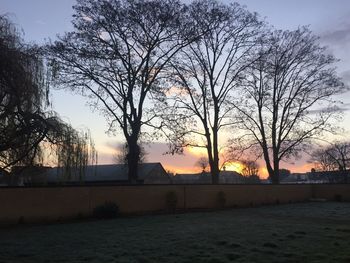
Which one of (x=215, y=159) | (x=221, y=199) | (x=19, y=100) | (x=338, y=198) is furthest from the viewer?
(x=338, y=198)

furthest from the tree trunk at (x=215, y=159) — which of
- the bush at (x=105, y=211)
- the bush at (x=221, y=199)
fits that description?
the bush at (x=105, y=211)

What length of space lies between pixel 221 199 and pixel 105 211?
42.6 feet

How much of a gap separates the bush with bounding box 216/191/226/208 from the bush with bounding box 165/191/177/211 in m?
5.56

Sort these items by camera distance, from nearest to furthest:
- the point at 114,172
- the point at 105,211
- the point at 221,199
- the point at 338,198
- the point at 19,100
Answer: the point at 19,100
the point at 105,211
the point at 221,199
the point at 338,198
the point at 114,172

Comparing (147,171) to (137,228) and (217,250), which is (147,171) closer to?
(137,228)

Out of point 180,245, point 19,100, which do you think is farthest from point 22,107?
point 180,245

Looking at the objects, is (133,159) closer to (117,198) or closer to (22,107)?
(117,198)

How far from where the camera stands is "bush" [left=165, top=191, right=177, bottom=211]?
30.9 metres

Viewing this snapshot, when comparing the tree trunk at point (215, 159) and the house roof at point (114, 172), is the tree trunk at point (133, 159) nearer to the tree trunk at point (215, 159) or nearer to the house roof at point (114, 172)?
the tree trunk at point (215, 159)

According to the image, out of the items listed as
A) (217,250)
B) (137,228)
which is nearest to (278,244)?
(217,250)

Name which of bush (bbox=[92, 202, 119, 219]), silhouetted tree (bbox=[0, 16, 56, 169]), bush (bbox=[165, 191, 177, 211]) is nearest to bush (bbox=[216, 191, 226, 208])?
bush (bbox=[165, 191, 177, 211])

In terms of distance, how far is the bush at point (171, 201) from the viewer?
30.9m

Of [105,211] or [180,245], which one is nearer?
[180,245]

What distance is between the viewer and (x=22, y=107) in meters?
17.8
